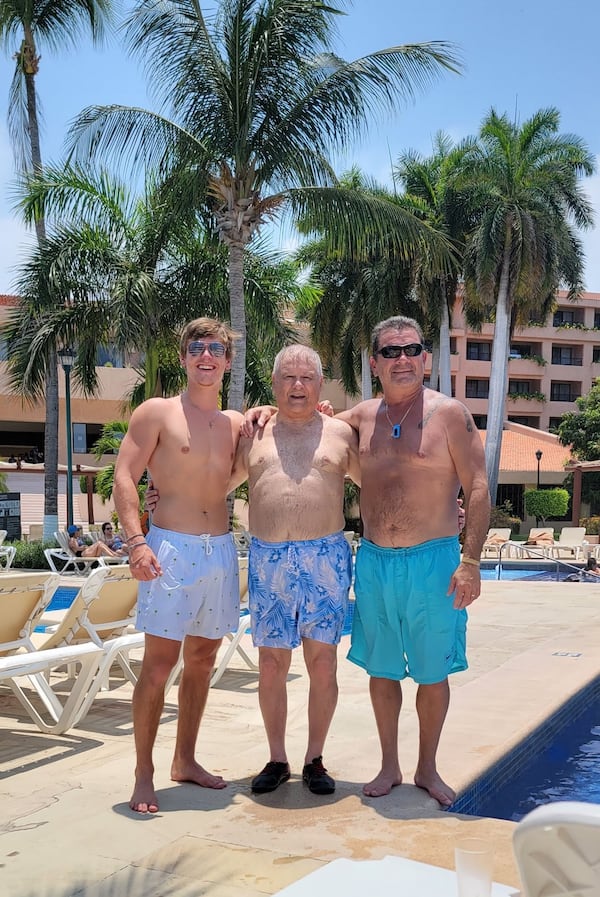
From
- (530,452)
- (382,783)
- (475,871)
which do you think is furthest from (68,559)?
(530,452)

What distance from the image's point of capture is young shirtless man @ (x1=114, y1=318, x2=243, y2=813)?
3.62m

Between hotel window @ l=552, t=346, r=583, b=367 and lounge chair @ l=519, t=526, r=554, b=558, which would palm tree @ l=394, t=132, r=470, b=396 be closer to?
lounge chair @ l=519, t=526, r=554, b=558

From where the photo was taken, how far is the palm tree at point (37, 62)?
70.2ft

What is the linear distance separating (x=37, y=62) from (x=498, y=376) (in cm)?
1721

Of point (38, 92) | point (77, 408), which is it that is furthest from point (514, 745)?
point (77, 408)

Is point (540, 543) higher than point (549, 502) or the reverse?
higher

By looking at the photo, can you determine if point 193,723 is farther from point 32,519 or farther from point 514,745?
point 32,519

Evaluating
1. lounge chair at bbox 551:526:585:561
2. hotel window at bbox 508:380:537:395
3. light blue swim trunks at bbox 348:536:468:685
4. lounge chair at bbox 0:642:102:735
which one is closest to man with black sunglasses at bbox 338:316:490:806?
light blue swim trunks at bbox 348:536:468:685

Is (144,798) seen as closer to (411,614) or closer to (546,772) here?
(411,614)

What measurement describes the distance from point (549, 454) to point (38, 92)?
88.0ft

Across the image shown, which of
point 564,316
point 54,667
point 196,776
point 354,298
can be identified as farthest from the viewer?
point 564,316

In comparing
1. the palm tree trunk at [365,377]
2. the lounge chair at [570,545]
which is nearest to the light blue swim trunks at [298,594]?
the lounge chair at [570,545]

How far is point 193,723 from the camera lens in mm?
3832

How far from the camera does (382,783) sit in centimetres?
367
